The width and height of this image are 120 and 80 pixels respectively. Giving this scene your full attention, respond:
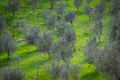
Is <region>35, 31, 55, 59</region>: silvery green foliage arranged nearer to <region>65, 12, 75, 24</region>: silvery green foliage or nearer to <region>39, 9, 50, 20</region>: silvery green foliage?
<region>65, 12, 75, 24</region>: silvery green foliage

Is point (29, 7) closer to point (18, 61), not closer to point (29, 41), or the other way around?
point (29, 41)

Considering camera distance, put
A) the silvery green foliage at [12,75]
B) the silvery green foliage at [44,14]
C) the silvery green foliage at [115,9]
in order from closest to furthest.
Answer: the silvery green foliage at [12,75], the silvery green foliage at [44,14], the silvery green foliage at [115,9]

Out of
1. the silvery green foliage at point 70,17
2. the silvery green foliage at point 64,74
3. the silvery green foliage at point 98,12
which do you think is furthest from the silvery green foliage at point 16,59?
the silvery green foliage at point 98,12

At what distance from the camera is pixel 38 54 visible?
130m

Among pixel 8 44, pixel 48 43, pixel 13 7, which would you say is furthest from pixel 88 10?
pixel 8 44

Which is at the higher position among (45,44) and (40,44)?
(40,44)

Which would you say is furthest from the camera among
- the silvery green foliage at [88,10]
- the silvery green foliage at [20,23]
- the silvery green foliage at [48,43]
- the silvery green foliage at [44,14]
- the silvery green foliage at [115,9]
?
the silvery green foliage at [115,9]

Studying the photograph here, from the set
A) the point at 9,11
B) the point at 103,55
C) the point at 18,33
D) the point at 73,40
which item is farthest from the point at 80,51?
the point at 9,11

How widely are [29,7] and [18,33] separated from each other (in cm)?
4212

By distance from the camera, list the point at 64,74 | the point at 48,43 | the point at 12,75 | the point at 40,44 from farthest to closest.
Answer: the point at 48,43, the point at 40,44, the point at 12,75, the point at 64,74

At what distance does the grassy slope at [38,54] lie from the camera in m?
105

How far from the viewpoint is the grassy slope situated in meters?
105

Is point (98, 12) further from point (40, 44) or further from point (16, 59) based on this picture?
point (16, 59)

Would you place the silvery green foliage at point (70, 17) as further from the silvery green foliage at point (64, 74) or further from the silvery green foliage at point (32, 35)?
the silvery green foliage at point (64, 74)
